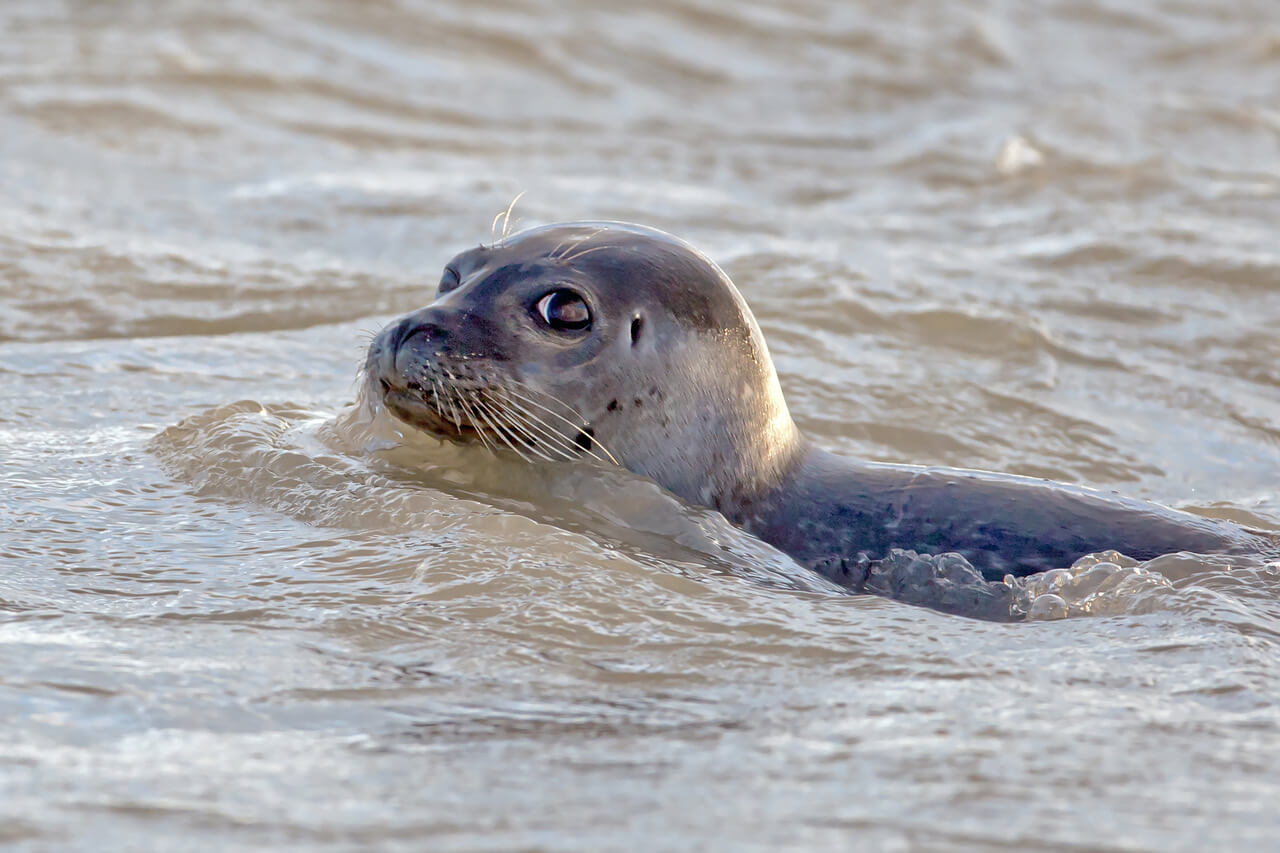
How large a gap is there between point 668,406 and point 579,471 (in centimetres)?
27

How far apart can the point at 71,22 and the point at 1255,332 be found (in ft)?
25.8

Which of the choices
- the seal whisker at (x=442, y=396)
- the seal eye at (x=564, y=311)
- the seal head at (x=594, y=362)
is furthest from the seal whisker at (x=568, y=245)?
the seal whisker at (x=442, y=396)

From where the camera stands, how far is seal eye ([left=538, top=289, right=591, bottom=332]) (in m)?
4.31

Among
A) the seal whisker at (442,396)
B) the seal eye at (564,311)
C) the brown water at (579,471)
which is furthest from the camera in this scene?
the seal eye at (564,311)

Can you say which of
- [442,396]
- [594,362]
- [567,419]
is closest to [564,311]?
[594,362]

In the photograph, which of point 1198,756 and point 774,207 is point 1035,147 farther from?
point 1198,756

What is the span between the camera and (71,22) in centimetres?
1175

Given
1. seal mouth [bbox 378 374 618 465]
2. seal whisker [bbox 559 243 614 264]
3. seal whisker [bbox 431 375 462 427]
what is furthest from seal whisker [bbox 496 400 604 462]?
seal whisker [bbox 559 243 614 264]

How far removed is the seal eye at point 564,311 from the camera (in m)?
4.31

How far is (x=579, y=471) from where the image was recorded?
14.3ft

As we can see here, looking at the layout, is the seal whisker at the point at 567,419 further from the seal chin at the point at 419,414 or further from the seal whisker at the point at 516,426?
the seal chin at the point at 419,414

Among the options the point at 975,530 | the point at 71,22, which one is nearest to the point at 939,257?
the point at 975,530

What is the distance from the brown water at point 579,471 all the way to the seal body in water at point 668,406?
0.47 ft

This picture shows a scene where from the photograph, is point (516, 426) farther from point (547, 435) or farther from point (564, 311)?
point (564, 311)
